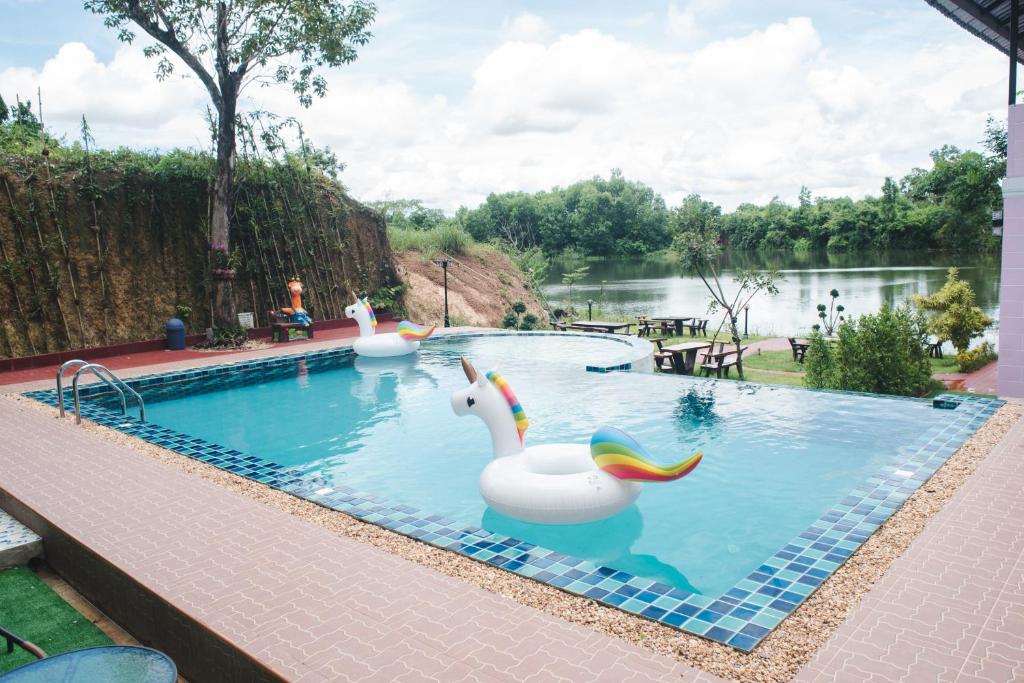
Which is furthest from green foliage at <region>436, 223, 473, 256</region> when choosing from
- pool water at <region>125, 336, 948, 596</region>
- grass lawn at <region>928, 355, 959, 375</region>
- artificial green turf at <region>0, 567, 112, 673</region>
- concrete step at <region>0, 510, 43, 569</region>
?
artificial green turf at <region>0, 567, 112, 673</region>

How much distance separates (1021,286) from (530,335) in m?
8.66

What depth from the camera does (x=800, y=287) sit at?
101 ft

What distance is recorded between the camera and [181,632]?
3604 millimetres

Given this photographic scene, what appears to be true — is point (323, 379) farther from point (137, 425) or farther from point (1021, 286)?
point (1021, 286)

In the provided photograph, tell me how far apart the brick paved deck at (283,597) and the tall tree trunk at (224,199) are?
7958mm

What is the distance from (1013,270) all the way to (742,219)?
158 feet

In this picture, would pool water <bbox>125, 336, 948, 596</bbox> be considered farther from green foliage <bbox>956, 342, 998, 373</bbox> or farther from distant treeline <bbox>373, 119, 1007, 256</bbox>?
distant treeline <bbox>373, 119, 1007, 256</bbox>

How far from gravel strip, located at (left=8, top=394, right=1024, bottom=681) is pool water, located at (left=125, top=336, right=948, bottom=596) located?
0.67m

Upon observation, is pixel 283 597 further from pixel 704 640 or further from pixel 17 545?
pixel 17 545

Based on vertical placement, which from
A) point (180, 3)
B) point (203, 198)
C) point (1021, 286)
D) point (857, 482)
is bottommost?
point (857, 482)

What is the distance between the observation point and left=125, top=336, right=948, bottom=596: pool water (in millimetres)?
5145

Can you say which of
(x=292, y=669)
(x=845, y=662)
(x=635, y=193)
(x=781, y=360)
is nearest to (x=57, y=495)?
(x=292, y=669)

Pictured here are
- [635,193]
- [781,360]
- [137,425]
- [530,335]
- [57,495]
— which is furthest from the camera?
[635,193]

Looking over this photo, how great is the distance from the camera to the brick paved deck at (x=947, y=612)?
300 centimetres
